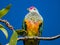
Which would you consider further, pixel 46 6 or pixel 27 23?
pixel 46 6

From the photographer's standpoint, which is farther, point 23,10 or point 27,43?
point 23,10

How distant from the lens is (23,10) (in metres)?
1.21

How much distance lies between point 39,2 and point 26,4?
0.08 metres

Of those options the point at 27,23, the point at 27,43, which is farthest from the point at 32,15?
Answer: the point at 27,43

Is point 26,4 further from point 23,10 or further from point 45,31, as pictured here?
point 45,31

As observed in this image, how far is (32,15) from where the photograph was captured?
1.01m

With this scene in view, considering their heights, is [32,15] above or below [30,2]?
below

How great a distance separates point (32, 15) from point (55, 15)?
25 centimetres

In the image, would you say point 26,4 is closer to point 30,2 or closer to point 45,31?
point 30,2

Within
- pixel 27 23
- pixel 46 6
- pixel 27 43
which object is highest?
pixel 46 6

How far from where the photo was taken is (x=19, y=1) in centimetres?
123

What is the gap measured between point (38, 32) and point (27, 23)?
75mm

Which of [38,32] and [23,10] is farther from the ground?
[23,10]

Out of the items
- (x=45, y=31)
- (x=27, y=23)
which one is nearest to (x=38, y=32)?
(x=27, y=23)
